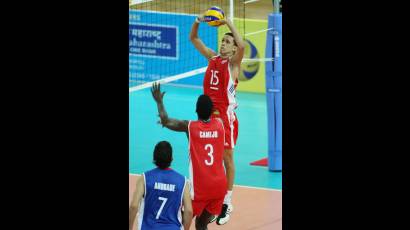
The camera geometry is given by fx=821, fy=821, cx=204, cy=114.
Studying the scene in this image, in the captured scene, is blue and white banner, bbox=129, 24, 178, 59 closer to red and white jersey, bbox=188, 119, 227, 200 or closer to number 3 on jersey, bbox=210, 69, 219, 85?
number 3 on jersey, bbox=210, 69, 219, 85

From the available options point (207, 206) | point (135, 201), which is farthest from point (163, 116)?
point (207, 206)

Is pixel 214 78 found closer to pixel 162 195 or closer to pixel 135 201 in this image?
pixel 162 195

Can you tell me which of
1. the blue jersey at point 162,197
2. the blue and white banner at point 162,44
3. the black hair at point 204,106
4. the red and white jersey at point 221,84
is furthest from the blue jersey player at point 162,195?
the blue and white banner at point 162,44

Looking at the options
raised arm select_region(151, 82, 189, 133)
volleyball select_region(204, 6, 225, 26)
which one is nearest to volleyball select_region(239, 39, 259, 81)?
volleyball select_region(204, 6, 225, 26)

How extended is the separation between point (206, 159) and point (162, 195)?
1.40 meters

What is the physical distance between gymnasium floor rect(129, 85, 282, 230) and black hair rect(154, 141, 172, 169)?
2884 mm

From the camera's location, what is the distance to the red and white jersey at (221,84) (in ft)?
35.2

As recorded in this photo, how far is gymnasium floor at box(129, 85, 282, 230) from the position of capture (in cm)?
1185

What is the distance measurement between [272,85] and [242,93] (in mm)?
8119

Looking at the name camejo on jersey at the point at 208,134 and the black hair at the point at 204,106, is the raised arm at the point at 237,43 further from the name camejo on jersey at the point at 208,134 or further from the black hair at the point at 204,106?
the name camejo on jersey at the point at 208,134

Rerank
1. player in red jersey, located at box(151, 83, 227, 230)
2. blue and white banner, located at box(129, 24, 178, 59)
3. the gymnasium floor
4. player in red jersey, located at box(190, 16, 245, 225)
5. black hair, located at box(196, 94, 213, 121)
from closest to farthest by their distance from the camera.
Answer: black hair, located at box(196, 94, 213, 121) → player in red jersey, located at box(151, 83, 227, 230) → player in red jersey, located at box(190, 16, 245, 225) → the gymnasium floor → blue and white banner, located at box(129, 24, 178, 59)

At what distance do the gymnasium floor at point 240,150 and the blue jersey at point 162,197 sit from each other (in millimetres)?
2743
